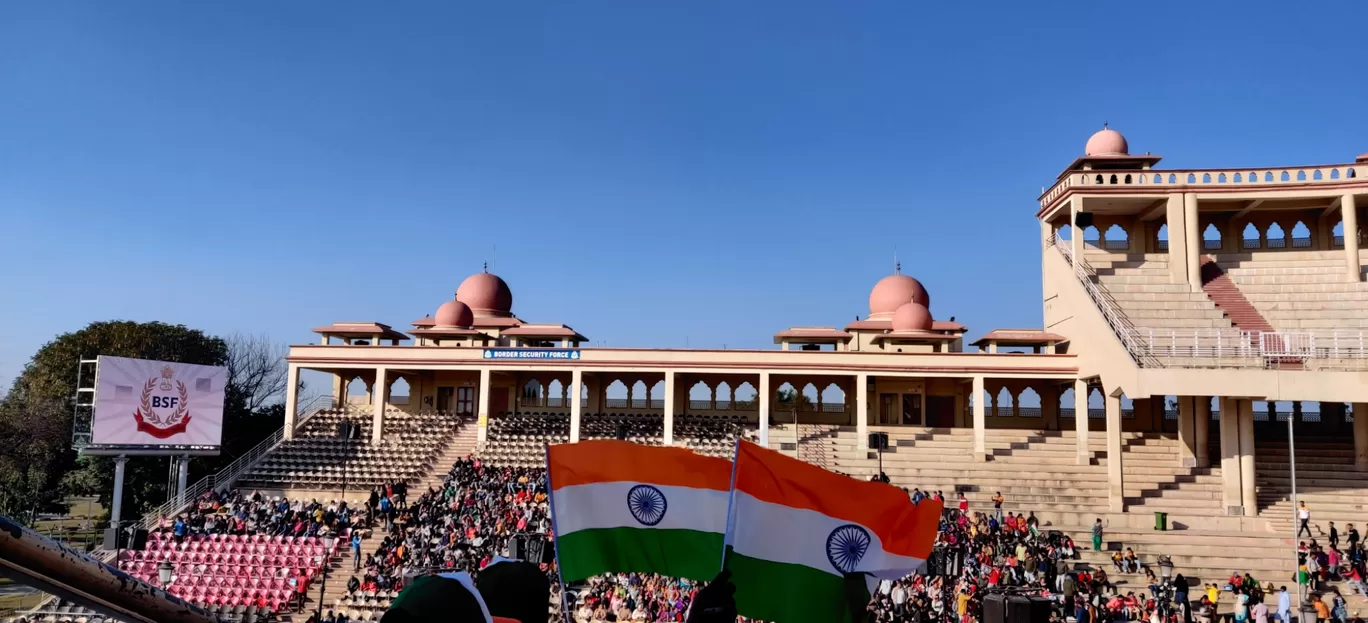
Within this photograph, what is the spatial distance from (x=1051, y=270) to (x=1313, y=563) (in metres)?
15.8

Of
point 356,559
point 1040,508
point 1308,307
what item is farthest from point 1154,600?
point 356,559

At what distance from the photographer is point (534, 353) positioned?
36031mm

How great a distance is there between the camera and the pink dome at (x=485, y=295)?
154 ft

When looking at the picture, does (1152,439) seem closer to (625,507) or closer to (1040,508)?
(1040,508)

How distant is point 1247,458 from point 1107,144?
14.7 m

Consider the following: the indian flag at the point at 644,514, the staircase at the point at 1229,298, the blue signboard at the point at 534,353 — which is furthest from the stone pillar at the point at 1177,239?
the indian flag at the point at 644,514

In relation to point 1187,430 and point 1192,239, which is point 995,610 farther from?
point 1192,239

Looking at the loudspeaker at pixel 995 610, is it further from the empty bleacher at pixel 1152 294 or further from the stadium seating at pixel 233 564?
the empty bleacher at pixel 1152 294

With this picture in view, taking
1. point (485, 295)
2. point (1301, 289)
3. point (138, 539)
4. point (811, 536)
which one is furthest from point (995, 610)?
point (485, 295)

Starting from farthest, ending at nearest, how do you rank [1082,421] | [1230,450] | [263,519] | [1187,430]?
[1082,421], [1187,430], [263,519], [1230,450]

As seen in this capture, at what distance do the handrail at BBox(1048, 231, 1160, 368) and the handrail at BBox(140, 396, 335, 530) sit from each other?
99.2 ft

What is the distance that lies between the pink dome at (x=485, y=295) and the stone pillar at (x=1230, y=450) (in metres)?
32.3

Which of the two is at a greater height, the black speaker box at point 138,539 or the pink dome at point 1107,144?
the pink dome at point 1107,144

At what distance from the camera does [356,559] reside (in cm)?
2552
